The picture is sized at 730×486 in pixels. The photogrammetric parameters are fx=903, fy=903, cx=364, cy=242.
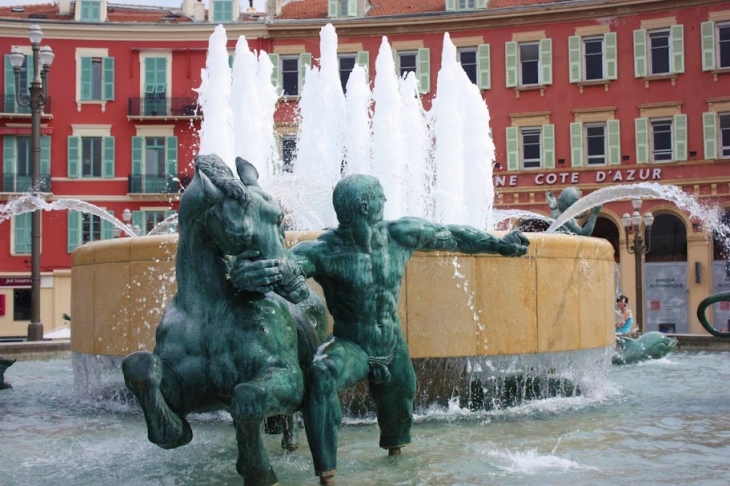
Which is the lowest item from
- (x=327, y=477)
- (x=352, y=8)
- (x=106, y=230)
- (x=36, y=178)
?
(x=327, y=477)

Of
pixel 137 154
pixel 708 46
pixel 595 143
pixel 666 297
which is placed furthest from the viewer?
pixel 137 154

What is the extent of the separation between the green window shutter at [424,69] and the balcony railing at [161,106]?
9.32 meters

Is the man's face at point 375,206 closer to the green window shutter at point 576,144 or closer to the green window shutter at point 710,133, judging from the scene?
the green window shutter at point 710,133

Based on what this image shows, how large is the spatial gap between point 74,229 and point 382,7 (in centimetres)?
1622

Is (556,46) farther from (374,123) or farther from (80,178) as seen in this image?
(80,178)

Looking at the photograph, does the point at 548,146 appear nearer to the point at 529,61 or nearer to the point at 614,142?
the point at 614,142

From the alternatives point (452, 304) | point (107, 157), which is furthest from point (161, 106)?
point (452, 304)

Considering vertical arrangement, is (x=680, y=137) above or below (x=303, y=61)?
below

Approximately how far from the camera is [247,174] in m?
4.06

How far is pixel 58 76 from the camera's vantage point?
123ft

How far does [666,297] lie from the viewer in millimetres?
32500

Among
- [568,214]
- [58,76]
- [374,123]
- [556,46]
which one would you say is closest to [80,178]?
[58,76]

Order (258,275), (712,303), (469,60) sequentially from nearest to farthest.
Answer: (258,275) < (712,303) < (469,60)

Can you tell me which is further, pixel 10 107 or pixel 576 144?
pixel 10 107
